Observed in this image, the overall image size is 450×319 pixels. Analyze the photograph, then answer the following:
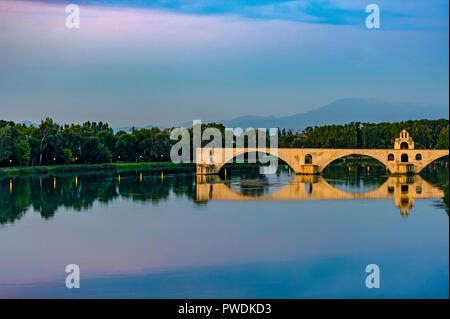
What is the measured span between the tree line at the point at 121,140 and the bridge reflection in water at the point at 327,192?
551 inches

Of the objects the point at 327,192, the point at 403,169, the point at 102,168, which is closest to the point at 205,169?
the point at 102,168

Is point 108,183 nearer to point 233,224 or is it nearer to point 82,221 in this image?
point 82,221

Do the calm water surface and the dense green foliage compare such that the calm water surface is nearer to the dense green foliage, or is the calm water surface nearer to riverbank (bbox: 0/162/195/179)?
riverbank (bbox: 0/162/195/179)

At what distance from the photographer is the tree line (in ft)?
144

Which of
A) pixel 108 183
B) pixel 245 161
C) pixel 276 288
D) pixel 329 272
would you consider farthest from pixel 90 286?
pixel 245 161

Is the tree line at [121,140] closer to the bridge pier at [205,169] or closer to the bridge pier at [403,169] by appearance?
the bridge pier at [205,169]

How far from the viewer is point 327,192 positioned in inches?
1238

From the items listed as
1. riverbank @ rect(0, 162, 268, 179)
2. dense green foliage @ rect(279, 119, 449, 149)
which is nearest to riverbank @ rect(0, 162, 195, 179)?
riverbank @ rect(0, 162, 268, 179)

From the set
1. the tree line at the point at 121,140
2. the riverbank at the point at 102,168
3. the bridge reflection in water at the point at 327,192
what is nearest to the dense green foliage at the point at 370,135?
the tree line at the point at 121,140

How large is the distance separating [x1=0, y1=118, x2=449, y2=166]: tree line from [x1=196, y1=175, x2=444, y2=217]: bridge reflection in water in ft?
45.9

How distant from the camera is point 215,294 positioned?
13312 mm

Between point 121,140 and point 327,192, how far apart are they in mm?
27181

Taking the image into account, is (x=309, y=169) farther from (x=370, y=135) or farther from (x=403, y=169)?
(x=370, y=135)
